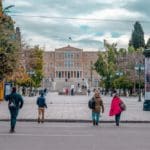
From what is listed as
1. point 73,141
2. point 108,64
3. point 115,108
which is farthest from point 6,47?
point 108,64

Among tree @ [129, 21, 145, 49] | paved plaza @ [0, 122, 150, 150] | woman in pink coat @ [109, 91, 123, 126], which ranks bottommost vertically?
paved plaza @ [0, 122, 150, 150]

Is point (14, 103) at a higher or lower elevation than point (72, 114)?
higher

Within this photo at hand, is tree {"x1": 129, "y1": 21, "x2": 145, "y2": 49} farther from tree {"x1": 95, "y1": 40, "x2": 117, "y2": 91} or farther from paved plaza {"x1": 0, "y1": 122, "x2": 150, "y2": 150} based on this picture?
paved plaza {"x1": 0, "y1": 122, "x2": 150, "y2": 150}

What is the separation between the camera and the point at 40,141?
17984mm

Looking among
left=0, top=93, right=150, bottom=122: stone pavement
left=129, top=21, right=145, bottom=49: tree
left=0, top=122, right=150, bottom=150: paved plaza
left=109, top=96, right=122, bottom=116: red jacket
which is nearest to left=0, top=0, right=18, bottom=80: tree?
left=0, top=93, right=150, bottom=122: stone pavement

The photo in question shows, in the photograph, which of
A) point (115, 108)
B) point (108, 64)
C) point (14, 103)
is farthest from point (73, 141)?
point (108, 64)

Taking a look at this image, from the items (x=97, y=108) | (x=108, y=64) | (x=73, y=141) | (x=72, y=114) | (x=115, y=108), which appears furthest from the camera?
(x=108, y=64)

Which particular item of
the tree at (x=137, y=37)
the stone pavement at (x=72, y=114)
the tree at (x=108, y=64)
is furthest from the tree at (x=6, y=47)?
the tree at (x=137, y=37)

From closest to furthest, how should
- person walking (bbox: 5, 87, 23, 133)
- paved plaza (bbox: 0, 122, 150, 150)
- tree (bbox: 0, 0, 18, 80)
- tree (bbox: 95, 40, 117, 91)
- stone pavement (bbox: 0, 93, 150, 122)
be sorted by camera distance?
1. paved plaza (bbox: 0, 122, 150, 150)
2. person walking (bbox: 5, 87, 23, 133)
3. stone pavement (bbox: 0, 93, 150, 122)
4. tree (bbox: 0, 0, 18, 80)
5. tree (bbox: 95, 40, 117, 91)

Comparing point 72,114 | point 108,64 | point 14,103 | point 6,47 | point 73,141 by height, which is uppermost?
point 108,64

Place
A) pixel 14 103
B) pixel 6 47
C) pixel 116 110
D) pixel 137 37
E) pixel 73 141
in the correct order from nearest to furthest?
pixel 73 141 < pixel 14 103 < pixel 116 110 < pixel 6 47 < pixel 137 37

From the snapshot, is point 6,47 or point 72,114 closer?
point 72,114

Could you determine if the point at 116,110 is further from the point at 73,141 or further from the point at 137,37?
the point at 137,37

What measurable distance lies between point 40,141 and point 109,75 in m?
111
